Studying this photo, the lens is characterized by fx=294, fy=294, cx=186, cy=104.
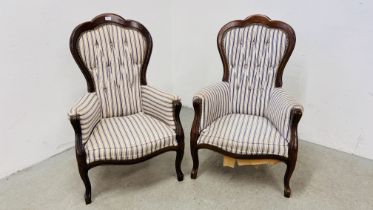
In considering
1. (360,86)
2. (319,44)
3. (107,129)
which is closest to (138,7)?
(107,129)

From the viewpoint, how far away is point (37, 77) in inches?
83.6

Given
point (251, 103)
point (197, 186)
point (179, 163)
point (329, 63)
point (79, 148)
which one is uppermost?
point (329, 63)

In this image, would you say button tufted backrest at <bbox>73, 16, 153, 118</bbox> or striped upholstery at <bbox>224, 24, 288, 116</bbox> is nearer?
button tufted backrest at <bbox>73, 16, 153, 118</bbox>

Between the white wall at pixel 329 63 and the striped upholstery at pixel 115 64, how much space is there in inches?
39.8

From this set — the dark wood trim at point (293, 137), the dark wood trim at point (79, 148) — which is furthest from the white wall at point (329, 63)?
the dark wood trim at point (79, 148)

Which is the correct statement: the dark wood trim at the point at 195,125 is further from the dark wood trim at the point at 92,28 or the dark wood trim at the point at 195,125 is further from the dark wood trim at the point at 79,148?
the dark wood trim at the point at 79,148

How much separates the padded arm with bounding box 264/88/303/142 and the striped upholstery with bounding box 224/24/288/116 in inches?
2.8

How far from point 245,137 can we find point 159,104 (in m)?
0.60

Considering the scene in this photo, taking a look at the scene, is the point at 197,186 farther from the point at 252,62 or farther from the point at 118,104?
the point at 252,62

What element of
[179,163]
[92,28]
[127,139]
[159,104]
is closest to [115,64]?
[92,28]

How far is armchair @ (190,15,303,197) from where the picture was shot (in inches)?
69.8

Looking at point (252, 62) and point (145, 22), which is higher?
point (145, 22)

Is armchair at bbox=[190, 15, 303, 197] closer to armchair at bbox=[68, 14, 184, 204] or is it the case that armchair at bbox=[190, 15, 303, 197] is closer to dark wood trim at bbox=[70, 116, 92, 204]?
armchair at bbox=[68, 14, 184, 204]

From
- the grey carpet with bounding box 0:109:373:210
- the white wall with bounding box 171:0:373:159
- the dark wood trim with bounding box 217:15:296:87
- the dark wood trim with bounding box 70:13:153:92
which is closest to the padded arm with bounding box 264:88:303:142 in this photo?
the dark wood trim with bounding box 217:15:296:87
